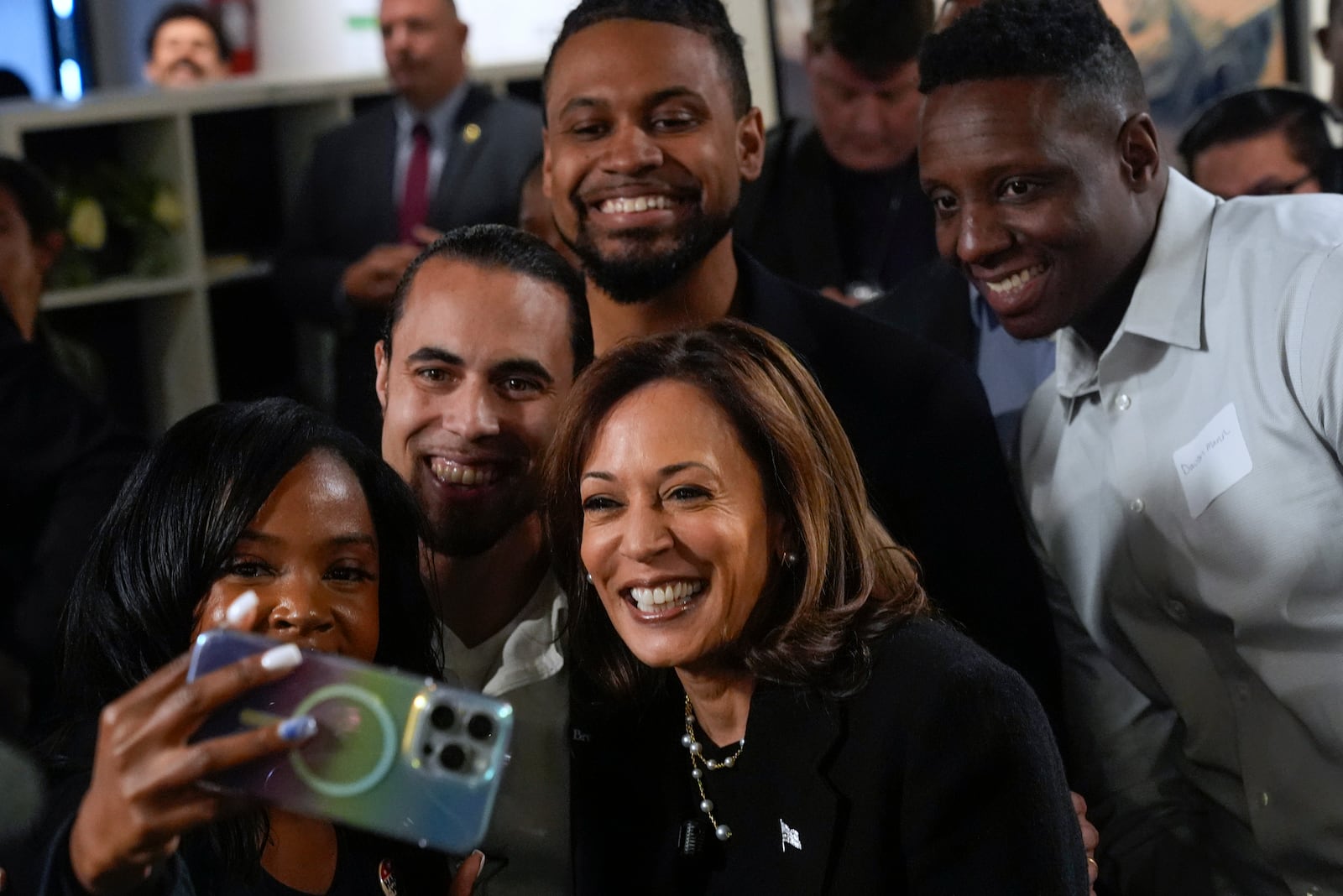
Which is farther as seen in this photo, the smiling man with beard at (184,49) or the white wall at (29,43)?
the white wall at (29,43)

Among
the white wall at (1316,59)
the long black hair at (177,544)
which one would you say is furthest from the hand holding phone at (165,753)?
the white wall at (1316,59)

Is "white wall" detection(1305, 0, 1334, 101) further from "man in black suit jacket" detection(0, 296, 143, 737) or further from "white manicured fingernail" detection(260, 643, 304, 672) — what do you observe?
"white manicured fingernail" detection(260, 643, 304, 672)

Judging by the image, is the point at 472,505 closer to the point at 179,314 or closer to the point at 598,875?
the point at 598,875

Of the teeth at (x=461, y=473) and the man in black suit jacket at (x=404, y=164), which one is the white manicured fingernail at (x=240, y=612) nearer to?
the teeth at (x=461, y=473)

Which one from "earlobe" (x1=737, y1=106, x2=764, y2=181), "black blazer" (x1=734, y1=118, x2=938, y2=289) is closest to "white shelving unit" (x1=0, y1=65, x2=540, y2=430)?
"black blazer" (x1=734, y1=118, x2=938, y2=289)

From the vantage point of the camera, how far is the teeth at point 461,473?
Result: 2.06m

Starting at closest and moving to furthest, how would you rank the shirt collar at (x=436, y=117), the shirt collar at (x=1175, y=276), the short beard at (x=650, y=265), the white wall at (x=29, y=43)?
the shirt collar at (x=1175, y=276) → the short beard at (x=650, y=265) → the shirt collar at (x=436, y=117) → the white wall at (x=29, y=43)

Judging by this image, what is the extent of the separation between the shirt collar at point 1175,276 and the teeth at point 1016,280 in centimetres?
13

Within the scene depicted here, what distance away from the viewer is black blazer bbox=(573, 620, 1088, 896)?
5.01 feet

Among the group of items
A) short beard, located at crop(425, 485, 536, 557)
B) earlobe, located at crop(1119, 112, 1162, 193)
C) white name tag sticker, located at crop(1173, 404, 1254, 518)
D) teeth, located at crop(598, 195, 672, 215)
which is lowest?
short beard, located at crop(425, 485, 536, 557)

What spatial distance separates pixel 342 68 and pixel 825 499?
5.59 m

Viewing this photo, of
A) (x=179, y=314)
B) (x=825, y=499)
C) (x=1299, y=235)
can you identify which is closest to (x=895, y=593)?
(x=825, y=499)

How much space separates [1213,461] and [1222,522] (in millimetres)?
76

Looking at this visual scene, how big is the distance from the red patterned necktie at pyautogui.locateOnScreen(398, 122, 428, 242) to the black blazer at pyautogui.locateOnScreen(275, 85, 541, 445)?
0.03 meters
